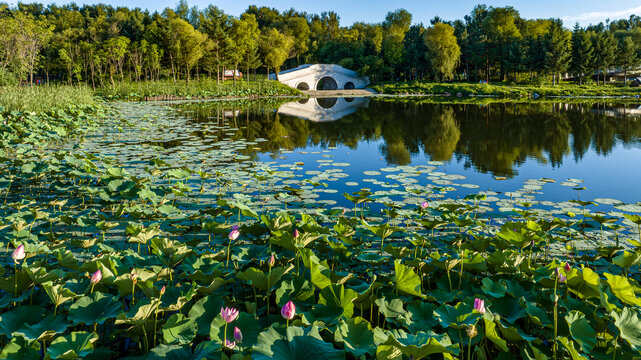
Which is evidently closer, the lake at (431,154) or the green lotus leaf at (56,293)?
the green lotus leaf at (56,293)

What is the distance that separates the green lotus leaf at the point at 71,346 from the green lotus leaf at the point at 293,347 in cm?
76

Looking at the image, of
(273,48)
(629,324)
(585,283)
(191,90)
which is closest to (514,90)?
(273,48)

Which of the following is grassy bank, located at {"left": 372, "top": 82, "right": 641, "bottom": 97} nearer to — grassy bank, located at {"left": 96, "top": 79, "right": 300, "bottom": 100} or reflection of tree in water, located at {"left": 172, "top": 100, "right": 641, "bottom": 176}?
grassy bank, located at {"left": 96, "top": 79, "right": 300, "bottom": 100}

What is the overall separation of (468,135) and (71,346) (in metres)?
13.7

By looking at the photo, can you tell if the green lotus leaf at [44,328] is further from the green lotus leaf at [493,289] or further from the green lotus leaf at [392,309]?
the green lotus leaf at [493,289]

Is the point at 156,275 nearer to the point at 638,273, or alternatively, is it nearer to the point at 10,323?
the point at 10,323

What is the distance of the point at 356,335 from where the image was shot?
5.77 feet

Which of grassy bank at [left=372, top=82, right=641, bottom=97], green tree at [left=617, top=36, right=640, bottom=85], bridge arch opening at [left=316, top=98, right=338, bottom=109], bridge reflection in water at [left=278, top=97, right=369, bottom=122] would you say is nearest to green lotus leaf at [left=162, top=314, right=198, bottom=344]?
bridge reflection in water at [left=278, top=97, right=369, bottom=122]

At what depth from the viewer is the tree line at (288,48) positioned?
34.7m

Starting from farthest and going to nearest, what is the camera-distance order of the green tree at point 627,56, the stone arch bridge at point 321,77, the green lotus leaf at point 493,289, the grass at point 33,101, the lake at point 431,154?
the stone arch bridge at point 321,77 → the green tree at point 627,56 → the grass at point 33,101 → the lake at point 431,154 → the green lotus leaf at point 493,289

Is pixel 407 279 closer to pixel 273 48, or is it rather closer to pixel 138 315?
pixel 138 315

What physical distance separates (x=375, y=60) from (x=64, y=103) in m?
46.3

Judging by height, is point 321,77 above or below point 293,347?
above

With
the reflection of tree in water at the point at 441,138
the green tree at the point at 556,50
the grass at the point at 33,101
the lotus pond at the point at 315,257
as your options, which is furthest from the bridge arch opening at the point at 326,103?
the green tree at the point at 556,50
